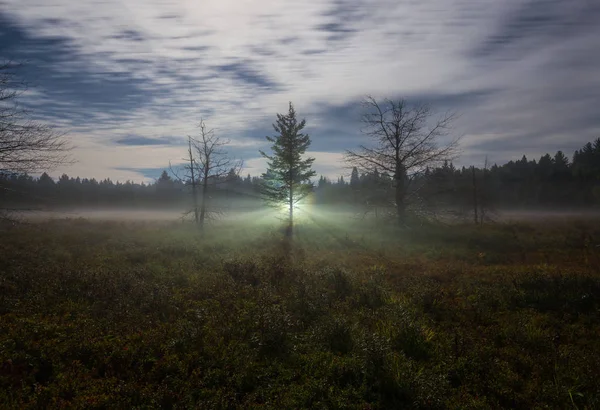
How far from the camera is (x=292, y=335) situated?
7.12 meters

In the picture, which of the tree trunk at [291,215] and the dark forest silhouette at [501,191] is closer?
the tree trunk at [291,215]

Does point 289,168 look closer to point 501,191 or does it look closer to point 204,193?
point 204,193

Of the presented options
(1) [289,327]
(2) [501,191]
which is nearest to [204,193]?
(1) [289,327]

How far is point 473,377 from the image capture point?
222 inches

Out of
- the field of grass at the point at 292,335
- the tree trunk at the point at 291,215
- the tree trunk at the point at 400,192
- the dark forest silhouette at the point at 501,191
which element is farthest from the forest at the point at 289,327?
the dark forest silhouette at the point at 501,191

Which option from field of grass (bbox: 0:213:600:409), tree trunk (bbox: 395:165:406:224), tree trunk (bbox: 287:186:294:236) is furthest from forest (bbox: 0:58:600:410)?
tree trunk (bbox: 287:186:294:236)

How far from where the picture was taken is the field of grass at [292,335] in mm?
5109

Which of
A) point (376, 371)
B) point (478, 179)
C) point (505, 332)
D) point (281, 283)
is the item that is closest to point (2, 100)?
point (281, 283)

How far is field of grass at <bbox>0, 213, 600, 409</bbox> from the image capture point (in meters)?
5.11

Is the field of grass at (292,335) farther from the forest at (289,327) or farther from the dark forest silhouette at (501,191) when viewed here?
the dark forest silhouette at (501,191)

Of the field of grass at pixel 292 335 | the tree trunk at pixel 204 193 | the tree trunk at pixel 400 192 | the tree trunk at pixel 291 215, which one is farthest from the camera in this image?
the tree trunk at pixel 291 215

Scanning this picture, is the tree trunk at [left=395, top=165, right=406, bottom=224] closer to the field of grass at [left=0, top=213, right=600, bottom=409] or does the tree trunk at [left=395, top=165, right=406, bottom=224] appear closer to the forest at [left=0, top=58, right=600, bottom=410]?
the forest at [left=0, top=58, right=600, bottom=410]

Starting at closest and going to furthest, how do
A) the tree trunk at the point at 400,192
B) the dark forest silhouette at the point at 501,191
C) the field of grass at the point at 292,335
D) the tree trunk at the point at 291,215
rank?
the field of grass at the point at 292,335
the tree trunk at the point at 400,192
the tree trunk at the point at 291,215
the dark forest silhouette at the point at 501,191

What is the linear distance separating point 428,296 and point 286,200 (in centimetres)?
1981
